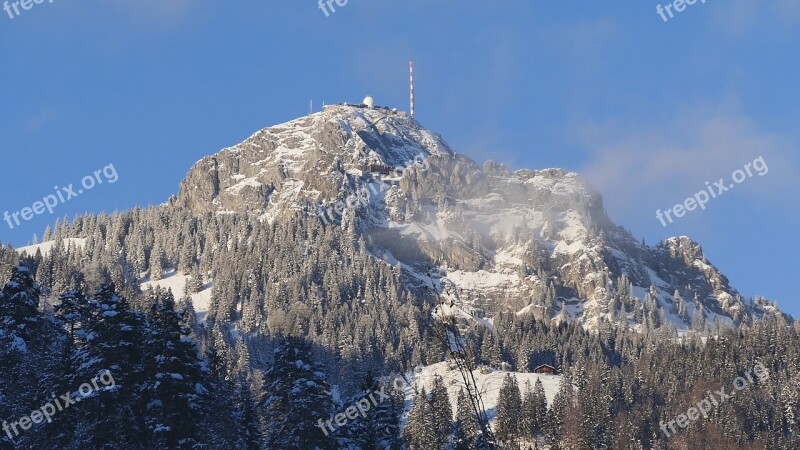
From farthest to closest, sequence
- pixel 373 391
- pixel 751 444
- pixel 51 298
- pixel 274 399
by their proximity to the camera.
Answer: pixel 51 298 → pixel 751 444 → pixel 373 391 → pixel 274 399

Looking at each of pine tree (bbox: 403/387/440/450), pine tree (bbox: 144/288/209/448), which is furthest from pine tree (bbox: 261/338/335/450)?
pine tree (bbox: 403/387/440/450)

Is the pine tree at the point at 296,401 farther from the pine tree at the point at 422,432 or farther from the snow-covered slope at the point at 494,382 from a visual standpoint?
the snow-covered slope at the point at 494,382

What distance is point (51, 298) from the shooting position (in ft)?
616

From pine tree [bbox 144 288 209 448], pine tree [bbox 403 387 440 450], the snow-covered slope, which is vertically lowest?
pine tree [bbox 144 288 209 448]

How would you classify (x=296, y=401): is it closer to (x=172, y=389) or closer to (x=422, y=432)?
(x=172, y=389)

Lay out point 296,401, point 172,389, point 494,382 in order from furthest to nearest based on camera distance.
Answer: point 494,382 < point 296,401 < point 172,389

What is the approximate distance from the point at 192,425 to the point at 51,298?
14528 centimetres

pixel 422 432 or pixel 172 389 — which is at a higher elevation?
pixel 422 432

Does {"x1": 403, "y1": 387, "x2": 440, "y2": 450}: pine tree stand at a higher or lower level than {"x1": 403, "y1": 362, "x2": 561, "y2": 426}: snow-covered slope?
lower

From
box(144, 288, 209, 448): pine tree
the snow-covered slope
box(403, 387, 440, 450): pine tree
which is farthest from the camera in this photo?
the snow-covered slope

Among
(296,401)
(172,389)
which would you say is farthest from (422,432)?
(172,389)

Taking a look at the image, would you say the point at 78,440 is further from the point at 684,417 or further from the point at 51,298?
the point at 51,298

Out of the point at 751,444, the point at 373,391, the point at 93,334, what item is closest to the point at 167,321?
the point at 93,334

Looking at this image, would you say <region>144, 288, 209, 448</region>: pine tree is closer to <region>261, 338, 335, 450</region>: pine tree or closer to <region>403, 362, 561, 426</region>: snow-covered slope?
<region>261, 338, 335, 450</region>: pine tree
